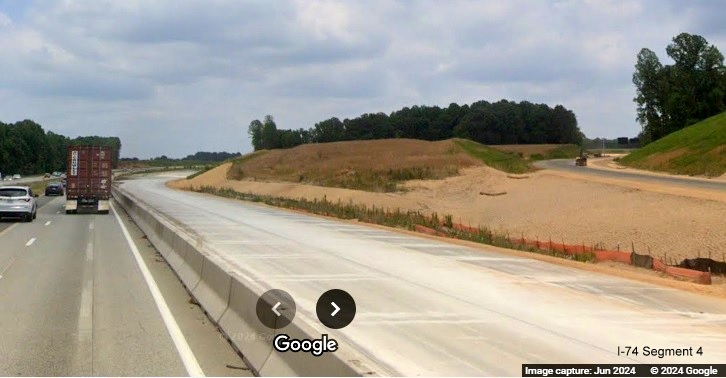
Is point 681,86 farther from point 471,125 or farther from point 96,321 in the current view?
point 96,321

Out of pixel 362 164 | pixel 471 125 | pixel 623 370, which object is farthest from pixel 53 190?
pixel 471 125

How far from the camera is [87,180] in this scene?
44750mm

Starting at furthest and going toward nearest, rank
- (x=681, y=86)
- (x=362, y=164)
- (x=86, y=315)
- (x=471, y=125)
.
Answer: (x=471, y=125) → (x=681, y=86) → (x=362, y=164) → (x=86, y=315)

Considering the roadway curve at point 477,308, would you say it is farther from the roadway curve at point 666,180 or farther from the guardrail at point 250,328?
the roadway curve at point 666,180

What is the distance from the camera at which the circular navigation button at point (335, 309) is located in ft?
32.1

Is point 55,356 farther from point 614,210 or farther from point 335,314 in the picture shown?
point 614,210

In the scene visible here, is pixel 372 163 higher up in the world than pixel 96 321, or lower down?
higher up

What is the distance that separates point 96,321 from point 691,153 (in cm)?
7262

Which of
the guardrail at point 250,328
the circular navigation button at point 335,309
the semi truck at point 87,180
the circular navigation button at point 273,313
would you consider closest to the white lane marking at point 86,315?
the guardrail at point 250,328

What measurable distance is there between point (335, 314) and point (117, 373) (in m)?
3.33

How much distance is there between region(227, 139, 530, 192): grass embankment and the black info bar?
201 feet

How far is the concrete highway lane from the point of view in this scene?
8219 mm

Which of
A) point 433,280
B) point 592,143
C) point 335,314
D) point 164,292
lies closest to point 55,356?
point 335,314

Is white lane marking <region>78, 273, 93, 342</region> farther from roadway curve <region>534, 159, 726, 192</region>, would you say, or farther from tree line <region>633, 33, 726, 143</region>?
tree line <region>633, 33, 726, 143</region>
